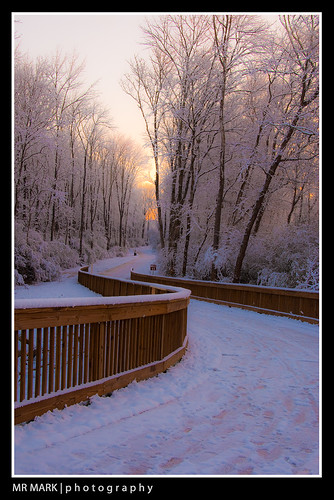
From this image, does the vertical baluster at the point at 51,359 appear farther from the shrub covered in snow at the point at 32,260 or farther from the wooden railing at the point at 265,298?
the shrub covered in snow at the point at 32,260

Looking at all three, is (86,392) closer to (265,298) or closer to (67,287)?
(265,298)

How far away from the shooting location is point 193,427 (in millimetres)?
3918

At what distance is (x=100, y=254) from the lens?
46969 mm

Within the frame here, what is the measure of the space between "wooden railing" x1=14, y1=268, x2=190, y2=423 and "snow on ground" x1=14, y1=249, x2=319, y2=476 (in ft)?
0.61

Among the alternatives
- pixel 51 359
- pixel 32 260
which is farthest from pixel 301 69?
pixel 32 260

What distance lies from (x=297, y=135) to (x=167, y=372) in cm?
1350

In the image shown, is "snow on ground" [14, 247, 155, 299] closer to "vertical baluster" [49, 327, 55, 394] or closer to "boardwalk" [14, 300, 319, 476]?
"boardwalk" [14, 300, 319, 476]

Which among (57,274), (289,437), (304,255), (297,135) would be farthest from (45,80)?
(289,437)

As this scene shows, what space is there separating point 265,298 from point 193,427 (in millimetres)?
9392

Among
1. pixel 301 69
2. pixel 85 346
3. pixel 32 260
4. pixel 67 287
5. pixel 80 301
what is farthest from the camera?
pixel 32 260

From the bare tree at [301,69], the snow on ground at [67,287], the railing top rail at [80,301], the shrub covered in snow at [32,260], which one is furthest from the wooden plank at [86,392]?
the shrub covered in snow at [32,260]
